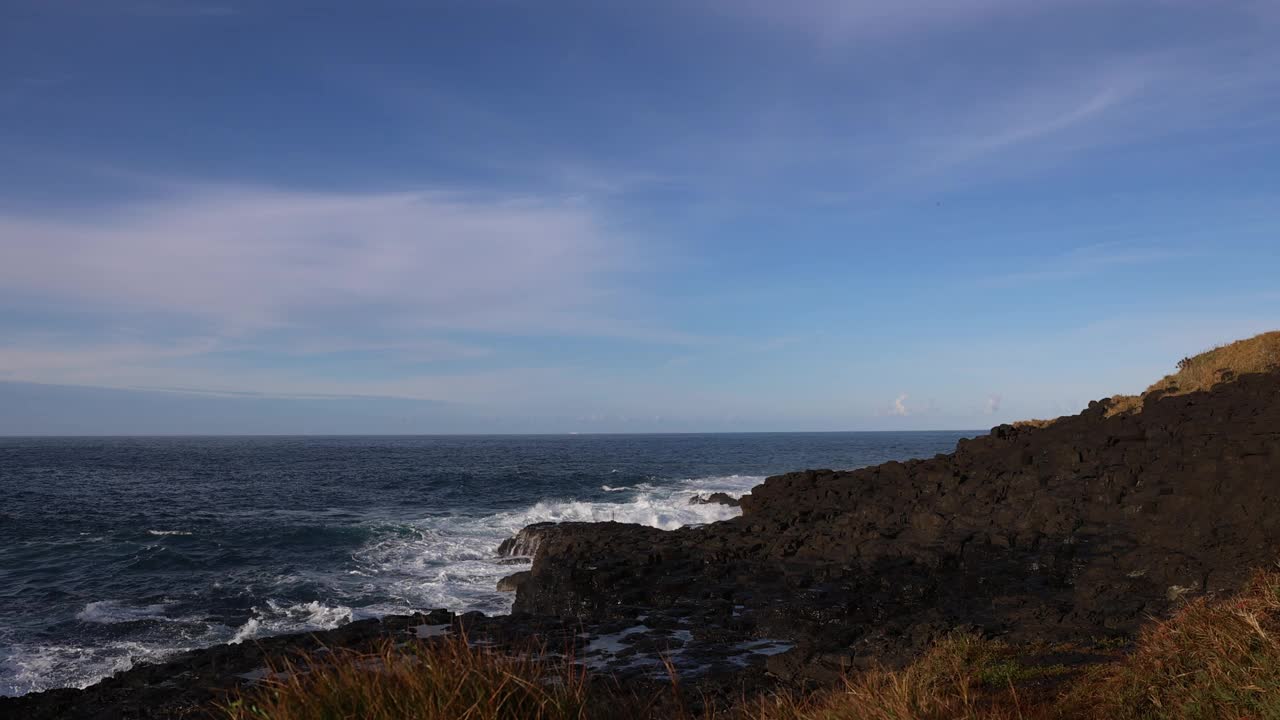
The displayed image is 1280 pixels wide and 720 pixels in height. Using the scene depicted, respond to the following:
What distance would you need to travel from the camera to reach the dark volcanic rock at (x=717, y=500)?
38.5 metres

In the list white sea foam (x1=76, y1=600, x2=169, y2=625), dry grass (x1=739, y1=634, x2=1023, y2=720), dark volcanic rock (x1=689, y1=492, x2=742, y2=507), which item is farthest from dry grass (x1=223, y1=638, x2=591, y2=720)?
dark volcanic rock (x1=689, y1=492, x2=742, y2=507)

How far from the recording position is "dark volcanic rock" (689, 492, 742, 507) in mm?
38516

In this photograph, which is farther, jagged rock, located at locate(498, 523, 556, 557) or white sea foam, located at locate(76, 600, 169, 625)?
jagged rock, located at locate(498, 523, 556, 557)

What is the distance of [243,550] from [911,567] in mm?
24405

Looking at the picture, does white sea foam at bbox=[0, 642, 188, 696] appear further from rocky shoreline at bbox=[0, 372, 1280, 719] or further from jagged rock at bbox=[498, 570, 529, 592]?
jagged rock at bbox=[498, 570, 529, 592]

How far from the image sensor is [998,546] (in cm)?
1778

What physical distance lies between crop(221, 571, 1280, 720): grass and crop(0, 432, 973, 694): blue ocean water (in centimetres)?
1331

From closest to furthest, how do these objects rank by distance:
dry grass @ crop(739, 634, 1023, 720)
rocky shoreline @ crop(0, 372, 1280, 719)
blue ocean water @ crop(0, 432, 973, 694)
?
dry grass @ crop(739, 634, 1023, 720) < rocky shoreline @ crop(0, 372, 1280, 719) < blue ocean water @ crop(0, 432, 973, 694)

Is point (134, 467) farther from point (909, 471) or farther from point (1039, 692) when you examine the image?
point (1039, 692)

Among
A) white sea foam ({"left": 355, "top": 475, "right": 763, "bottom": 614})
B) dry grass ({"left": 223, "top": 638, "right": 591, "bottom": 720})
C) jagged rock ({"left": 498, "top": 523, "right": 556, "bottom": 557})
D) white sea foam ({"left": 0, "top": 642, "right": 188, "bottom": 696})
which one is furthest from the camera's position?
jagged rock ({"left": 498, "top": 523, "right": 556, "bottom": 557})

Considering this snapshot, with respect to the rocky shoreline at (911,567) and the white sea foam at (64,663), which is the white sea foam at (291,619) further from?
the rocky shoreline at (911,567)

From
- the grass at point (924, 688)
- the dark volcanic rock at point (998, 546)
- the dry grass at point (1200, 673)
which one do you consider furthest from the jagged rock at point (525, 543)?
the dry grass at point (1200, 673)

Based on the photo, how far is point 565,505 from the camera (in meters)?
41.8

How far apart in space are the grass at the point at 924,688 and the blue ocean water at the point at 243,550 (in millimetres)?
13305
